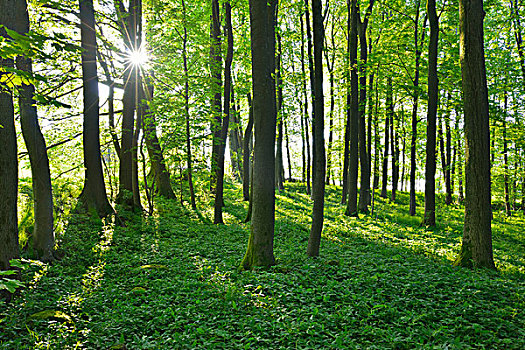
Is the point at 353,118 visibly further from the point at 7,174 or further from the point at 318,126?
the point at 7,174

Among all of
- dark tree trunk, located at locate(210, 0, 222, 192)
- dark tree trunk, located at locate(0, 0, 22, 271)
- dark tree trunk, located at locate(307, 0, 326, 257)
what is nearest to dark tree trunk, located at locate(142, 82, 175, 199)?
dark tree trunk, located at locate(210, 0, 222, 192)

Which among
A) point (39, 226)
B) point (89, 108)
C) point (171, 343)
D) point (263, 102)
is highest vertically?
point (89, 108)

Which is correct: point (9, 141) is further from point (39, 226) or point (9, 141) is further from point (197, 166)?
point (197, 166)

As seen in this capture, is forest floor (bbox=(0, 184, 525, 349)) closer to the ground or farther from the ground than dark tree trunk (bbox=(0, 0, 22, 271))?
closer to the ground

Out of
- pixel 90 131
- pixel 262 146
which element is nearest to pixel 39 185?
pixel 90 131

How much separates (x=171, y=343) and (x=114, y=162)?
1394 cm

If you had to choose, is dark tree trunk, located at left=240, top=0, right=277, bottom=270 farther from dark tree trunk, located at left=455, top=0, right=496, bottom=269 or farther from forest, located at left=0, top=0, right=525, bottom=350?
dark tree trunk, located at left=455, top=0, right=496, bottom=269

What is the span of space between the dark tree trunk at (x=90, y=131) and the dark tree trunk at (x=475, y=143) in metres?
10.1

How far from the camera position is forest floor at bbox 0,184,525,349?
4180mm

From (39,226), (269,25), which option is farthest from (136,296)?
(269,25)

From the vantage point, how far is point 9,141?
5121mm

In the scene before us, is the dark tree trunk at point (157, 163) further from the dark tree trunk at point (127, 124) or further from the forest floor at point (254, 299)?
the forest floor at point (254, 299)

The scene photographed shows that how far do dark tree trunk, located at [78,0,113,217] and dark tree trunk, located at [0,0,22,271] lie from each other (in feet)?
16.0

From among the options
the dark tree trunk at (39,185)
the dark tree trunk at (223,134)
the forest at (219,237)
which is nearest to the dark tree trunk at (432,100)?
the forest at (219,237)
